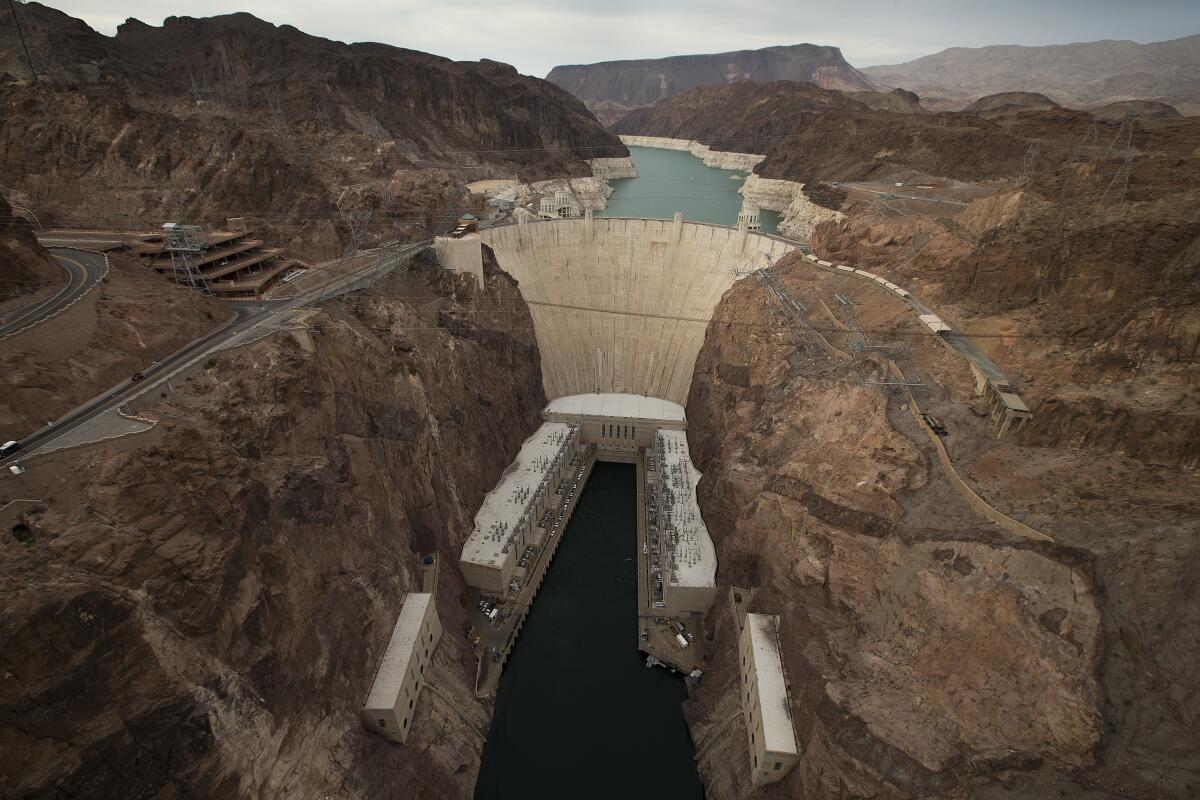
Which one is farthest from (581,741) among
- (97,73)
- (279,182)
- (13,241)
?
(97,73)

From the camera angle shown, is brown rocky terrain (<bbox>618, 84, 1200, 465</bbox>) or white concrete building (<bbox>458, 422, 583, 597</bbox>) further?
white concrete building (<bbox>458, 422, 583, 597</bbox>)

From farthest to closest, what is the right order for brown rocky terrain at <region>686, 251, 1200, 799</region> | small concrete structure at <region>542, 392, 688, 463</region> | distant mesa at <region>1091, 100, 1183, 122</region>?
distant mesa at <region>1091, 100, 1183, 122</region>
small concrete structure at <region>542, 392, 688, 463</region>
brown rocky terrain at <region>686, 251, 1200, 799</region>

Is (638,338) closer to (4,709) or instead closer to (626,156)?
(4,709)

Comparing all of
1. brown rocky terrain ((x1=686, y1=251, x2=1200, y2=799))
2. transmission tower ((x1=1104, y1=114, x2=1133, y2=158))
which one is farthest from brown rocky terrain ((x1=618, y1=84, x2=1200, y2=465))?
transmission tower ((x1=1104, y1=114, x2=1133, y2=158))

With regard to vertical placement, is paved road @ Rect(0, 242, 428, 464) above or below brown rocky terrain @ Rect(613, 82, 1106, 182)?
below

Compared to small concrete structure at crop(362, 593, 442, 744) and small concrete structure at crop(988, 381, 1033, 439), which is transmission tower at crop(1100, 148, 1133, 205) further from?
small concrete structure at crop(362, 593, 442, 744)

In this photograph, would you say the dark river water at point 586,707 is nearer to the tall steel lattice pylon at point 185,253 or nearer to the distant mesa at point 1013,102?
the tall steel lattice pylon at point 185,253

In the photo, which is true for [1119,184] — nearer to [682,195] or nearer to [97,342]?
[97,342]

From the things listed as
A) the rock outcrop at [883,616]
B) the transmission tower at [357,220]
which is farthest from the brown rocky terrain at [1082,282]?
the transmission tower at [357,220]
